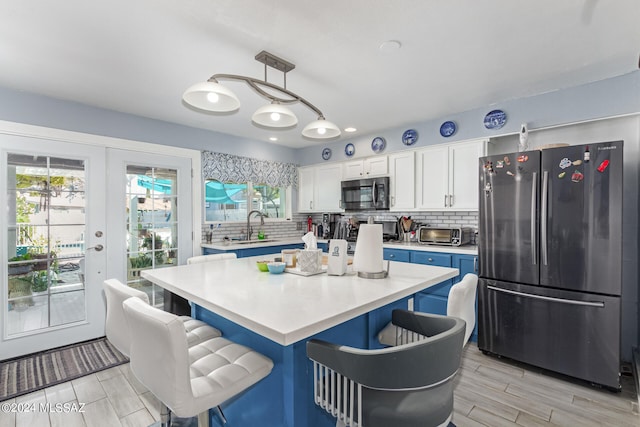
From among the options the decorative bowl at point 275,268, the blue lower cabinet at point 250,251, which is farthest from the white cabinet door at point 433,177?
the decorative bowl at point 275,268

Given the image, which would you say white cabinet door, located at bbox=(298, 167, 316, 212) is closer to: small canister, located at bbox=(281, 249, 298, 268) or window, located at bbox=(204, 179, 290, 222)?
window, located at bbox=(204, 179, 290, 222)

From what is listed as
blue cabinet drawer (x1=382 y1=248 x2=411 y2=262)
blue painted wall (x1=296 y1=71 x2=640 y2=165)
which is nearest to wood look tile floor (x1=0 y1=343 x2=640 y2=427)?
blue cabinet drawer (x1=382 y1=248 x2=411 y2=262)

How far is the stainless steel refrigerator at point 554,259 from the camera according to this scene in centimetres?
226

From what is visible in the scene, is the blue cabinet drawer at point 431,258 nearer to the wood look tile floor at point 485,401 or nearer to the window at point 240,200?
the wood look tile floor at point 485,401

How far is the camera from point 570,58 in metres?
2.33

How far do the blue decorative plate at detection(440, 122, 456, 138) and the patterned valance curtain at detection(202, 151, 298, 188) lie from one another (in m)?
2.51

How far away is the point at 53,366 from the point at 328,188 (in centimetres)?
370

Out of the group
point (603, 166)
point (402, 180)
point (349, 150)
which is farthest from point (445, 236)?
point (349, 150)

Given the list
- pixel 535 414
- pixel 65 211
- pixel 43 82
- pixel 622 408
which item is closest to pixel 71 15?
pixel 43 82

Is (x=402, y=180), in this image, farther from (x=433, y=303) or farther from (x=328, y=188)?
(x=433, y=303)

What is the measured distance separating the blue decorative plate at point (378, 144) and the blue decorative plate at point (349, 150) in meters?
0.35

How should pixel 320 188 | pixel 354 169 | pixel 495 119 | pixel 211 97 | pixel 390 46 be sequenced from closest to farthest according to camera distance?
pixel 211 97 < pixel 390 46 < pixel 495 119 < pixel 354 169 < pixel 320 188

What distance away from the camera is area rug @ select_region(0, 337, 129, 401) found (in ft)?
7.71

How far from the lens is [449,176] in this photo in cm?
357
